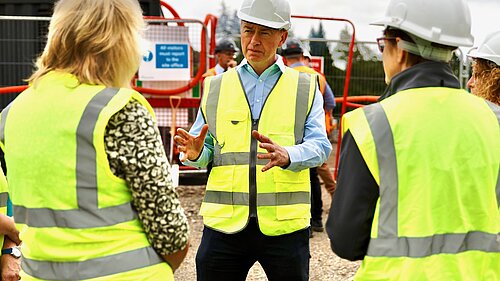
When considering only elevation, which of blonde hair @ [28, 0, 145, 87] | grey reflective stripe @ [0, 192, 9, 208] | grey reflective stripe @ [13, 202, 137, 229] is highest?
blonde hair @ [28, 0, 145, 87]

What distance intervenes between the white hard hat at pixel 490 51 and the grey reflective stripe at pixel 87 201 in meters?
2.04

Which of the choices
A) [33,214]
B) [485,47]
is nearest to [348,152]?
[33,214]

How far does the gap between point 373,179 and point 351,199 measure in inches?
3.9

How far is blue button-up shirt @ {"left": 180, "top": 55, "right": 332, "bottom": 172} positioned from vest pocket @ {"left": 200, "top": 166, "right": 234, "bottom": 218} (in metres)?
0.10

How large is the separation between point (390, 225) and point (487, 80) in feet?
4.85

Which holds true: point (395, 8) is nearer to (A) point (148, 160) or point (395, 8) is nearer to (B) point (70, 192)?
(A) point (148, 160)

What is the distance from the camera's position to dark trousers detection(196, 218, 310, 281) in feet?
10.8

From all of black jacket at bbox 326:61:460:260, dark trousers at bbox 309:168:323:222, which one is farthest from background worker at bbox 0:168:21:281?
dark trousers at bbox 309:168:323:222

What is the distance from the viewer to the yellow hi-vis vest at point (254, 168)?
10.8 ft

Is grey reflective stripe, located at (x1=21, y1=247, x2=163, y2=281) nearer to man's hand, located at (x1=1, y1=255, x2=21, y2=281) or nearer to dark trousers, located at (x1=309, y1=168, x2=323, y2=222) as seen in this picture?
man's hand, located at (x1=1, y1=255, x2=21, y2=281)

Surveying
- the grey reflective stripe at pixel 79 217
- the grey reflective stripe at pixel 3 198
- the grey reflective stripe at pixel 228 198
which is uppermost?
the grey reflective stripe at pixel 79 217

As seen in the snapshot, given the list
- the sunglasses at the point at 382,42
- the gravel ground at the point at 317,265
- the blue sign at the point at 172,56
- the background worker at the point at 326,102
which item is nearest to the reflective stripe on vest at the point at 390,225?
the sunglasses at the point at 382,42

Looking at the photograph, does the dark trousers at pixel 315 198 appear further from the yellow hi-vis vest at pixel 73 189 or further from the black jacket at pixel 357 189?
the yellow hi-vis vest at pixel 73 189

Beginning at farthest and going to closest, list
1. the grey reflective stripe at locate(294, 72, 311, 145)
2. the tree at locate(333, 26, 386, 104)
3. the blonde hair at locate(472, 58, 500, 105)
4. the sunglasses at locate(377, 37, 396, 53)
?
the tree at locate(333, 26, 386, 104)
the grey reflective stripe at locate(294, 72, 311, 145)
the blonde hair at locate(472, 58, 500, 105)
the sunglasses at locate(377, 37, 396, 53)
